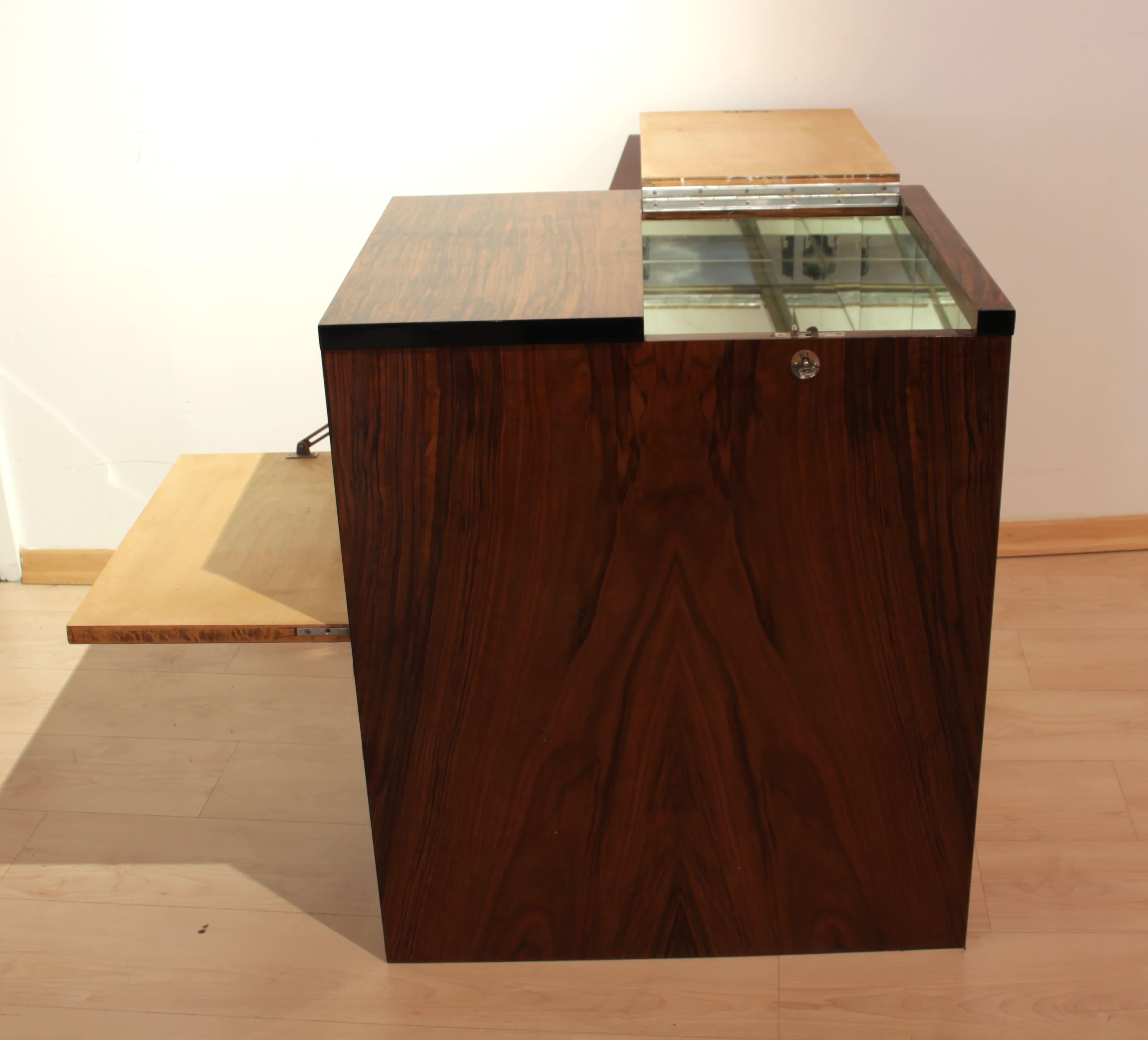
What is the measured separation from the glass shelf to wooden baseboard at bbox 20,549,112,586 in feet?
4.29

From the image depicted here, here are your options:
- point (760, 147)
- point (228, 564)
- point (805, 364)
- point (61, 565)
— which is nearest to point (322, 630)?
point (228, 564)

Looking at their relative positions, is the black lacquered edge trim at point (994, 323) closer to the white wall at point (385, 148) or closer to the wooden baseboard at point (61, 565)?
the white wall at point (385, 148)

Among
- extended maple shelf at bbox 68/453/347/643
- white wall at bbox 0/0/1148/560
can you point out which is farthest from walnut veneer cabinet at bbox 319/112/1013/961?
white wall at bbox 0/0/1148/560

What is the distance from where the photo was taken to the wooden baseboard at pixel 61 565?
88.7 inches

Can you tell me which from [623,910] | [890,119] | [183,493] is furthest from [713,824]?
[890,119]

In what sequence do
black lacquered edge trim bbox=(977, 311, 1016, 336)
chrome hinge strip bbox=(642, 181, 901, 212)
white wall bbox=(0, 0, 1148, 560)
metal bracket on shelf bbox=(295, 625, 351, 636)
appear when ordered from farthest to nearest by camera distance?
1. white wall bbox=(0, 0, 1148, 560)
2. chrome hinge strip bbox=(642, 181, 901, 212)
3. metal bracket on shelf bbox=(295, 625, 351, 636)
4. black lacquered edge trim bbox=(977, 311, 1016, 336)

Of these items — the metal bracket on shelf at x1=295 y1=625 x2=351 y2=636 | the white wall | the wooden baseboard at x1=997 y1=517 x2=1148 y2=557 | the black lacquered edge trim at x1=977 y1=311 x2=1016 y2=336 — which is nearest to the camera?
the black lacquered edge trim at x1=977 y1=311 x2=1016 y2=336

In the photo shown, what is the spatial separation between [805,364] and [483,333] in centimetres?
29

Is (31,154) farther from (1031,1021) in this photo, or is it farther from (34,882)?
(1031,1021)

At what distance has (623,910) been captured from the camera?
1.38 metres

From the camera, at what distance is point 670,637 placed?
123 centimetres

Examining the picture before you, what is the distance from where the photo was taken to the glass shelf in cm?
135

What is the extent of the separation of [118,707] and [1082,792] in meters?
1.44

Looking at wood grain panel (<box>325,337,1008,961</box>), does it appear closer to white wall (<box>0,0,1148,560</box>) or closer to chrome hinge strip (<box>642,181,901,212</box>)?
chrome hinge strip (<box>642,181,901,212</box>)
